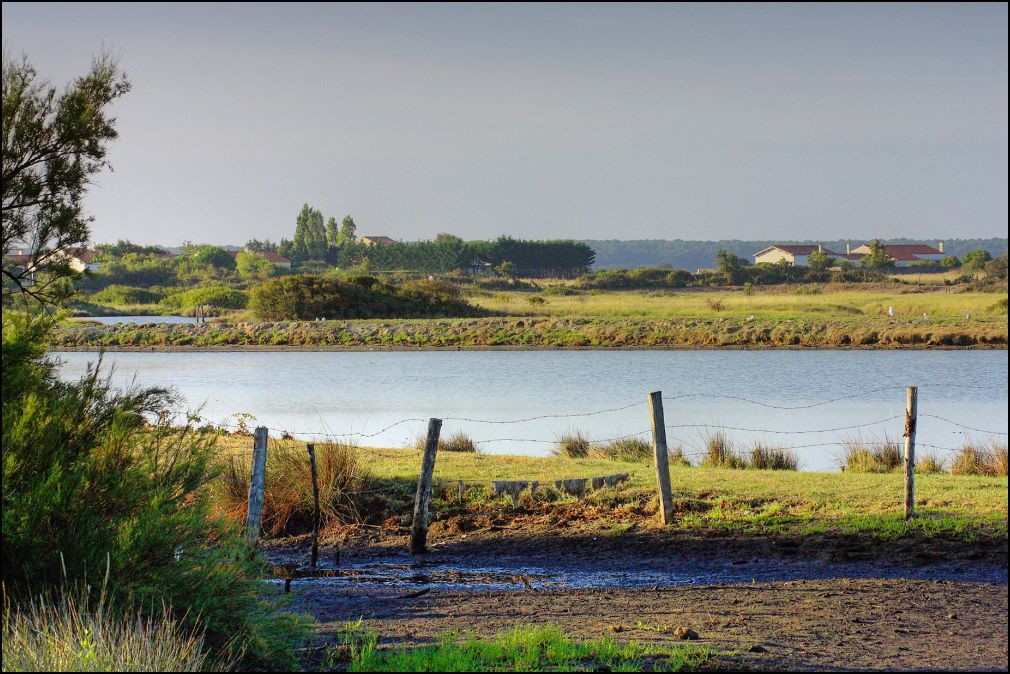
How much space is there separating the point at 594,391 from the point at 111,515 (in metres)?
22.7

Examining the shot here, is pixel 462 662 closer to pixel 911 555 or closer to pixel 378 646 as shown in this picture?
pixel 378 646

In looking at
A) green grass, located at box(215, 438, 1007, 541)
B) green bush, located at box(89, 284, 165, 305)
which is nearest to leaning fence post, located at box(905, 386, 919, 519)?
green grass, located at box(215, 438, 1007, 541)

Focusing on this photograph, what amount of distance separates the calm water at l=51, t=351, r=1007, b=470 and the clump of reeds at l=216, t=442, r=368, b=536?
134 cm

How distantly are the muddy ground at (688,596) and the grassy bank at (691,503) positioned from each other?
0.49m

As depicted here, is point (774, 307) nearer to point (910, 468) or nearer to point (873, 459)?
point (873, 459)

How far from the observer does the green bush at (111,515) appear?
620 cm

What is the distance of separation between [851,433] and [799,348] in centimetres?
2417

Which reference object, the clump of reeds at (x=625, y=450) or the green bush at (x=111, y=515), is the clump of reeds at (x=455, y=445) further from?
the green bush at (x=111, y=515)

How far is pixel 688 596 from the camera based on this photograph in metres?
→ 8.95

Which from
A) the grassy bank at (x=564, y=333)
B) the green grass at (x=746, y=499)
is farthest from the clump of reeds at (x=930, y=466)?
the grassy bank at (x=564, y=333)

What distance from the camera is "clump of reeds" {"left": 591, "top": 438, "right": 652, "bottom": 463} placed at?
16663 millimetres

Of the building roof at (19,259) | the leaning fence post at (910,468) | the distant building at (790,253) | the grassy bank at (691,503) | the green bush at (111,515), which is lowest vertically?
the grassy bank at (691,503)

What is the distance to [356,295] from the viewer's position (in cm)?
6131

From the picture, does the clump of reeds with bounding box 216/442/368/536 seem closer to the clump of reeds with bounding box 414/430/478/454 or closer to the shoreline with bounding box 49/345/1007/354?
the clump of reeds with bounding box 414/430/478/454
